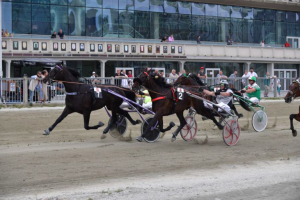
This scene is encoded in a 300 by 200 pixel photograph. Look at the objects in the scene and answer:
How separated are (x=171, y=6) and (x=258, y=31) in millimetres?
9879

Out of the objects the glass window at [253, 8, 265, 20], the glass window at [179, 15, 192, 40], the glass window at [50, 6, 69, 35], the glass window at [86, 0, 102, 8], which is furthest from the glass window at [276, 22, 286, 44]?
the glass window at [50, 6, 69, 35]

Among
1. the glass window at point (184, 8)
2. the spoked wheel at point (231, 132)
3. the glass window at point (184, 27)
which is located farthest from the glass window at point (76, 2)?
the spoked wheel at point (231, 132)

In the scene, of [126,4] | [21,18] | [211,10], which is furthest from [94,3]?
[211,10]

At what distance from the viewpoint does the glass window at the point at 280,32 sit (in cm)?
4512

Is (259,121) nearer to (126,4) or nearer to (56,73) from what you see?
(56,73)

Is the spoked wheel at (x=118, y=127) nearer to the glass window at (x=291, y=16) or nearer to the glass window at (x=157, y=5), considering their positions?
the glass window at (x=157, y=5)

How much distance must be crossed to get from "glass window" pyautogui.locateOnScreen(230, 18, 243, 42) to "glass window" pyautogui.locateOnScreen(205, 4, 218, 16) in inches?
80.2

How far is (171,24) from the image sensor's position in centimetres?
3822

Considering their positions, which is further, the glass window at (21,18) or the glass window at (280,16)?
the glass window at (280,16)

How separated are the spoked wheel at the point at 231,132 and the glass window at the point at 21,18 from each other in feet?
73.9

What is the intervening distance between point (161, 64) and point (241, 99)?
68.0 feet

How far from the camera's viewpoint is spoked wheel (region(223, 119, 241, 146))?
11.3 metres

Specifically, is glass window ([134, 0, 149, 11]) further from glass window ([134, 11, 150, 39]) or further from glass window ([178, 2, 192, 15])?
glass window ([178, 2, 192, 15])

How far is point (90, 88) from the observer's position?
39.9ft
